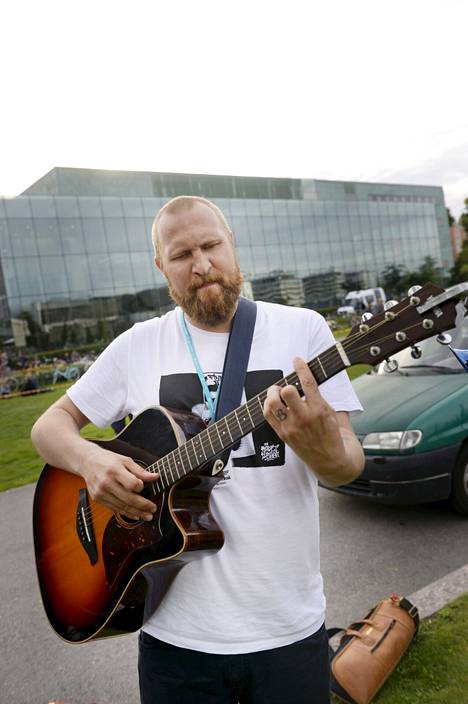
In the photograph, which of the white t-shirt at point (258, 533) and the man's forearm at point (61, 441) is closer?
the white t-shirt at point (258, 533)

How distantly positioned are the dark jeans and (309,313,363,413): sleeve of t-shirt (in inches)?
29.4

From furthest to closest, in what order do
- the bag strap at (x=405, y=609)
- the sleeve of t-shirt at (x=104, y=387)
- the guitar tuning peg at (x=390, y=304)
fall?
the bag strap at (x=405, y=609)
the sleeve of t-shirt at (x=104, y=387)
the guitar tuning peg at (x=390, y=304)

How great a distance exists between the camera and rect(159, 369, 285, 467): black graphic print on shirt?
165 centimetres

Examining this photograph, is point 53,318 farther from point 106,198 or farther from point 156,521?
point 156,521

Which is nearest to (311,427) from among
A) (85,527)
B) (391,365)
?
(391,365)

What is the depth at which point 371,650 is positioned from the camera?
109 inches

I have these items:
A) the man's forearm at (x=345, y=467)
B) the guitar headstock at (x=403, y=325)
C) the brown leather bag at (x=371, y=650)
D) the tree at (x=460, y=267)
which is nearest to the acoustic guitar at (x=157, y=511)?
the guitar headstock at (x=403, y=325)

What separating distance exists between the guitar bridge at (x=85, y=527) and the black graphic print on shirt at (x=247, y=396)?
2.15 feet

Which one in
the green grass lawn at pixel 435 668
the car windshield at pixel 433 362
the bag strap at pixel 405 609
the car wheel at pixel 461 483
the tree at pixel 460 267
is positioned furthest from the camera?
the tree at pixel 460 267

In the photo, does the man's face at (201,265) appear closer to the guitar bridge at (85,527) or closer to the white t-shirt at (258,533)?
the white t-shirt at (258,533)

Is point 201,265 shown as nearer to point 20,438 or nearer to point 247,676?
point 247,676

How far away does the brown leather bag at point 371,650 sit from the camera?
263cm

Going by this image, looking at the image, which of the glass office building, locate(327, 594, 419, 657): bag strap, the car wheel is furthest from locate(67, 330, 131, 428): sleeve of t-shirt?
the glass office building

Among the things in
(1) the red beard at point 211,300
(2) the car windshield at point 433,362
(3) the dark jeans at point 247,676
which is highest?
(1) the red beard at point 211,300
